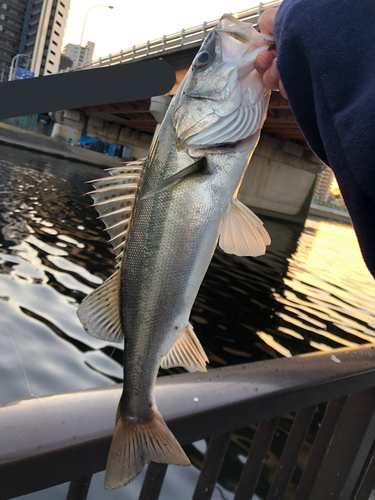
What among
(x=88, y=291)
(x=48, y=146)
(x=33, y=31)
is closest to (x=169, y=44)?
(x=88, y=291)

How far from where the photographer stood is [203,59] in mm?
1638

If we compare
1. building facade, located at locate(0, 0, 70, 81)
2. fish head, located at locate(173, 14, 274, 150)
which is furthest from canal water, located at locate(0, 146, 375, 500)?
building facade, located at locate(0, 0, 70, 81)

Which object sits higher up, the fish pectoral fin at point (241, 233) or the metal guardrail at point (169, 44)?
the metal guardrail at point (169, 44)

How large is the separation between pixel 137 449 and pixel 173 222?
2.71ft

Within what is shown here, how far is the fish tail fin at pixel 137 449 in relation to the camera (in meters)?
1.34

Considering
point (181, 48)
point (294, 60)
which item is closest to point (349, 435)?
point (294, 60)

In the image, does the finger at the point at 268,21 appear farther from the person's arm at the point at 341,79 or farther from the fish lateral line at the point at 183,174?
the fish lateral line at the point at 183,174

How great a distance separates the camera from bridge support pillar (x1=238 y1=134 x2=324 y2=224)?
128 ft

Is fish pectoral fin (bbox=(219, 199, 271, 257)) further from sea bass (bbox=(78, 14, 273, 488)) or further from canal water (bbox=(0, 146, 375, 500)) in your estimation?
canal water (bbox=(0, 146, 375, 500))

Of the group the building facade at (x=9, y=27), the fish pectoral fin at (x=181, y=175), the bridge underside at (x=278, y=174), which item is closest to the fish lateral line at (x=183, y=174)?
the fish pectoral fin at (x=181, y=175)

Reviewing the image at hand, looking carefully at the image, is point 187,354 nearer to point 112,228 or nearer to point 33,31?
point 112,228

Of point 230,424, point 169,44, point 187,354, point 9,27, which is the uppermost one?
point 9,27

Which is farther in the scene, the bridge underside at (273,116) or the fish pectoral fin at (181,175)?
the bridge underside at (273,116)

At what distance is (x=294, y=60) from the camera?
1.30 metres
